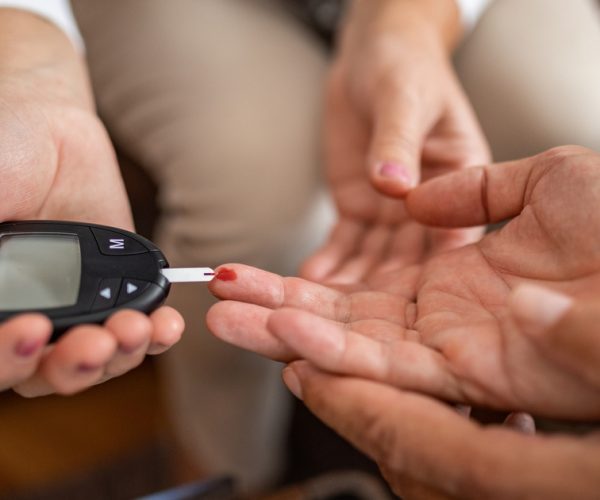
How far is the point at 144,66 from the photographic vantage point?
2.85ft

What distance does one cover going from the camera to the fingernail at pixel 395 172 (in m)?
0.67

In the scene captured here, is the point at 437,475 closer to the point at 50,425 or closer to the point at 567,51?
the point at 567,51

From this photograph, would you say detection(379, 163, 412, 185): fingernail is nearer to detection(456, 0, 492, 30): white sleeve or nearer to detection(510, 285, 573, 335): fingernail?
detection(510, 285, 573, 335): fingernail

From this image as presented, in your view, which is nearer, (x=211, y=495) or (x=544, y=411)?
(x=544, y=411)

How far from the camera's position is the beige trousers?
33.0 inches

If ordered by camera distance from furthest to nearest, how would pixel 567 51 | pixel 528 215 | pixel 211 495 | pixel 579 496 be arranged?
pixel 567 51 → pixel 211 495 → pixel 528 215 → pixel 579 496

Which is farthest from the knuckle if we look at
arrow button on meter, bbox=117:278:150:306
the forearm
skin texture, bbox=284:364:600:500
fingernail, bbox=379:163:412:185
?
the forearm

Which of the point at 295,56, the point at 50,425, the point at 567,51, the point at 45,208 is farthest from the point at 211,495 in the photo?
the point at 567,51

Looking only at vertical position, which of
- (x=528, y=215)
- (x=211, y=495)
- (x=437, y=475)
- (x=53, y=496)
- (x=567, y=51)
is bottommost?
(x=53, y=496)

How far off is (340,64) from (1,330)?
0.62m

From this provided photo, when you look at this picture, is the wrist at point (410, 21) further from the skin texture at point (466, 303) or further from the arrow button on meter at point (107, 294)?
the arrow button on meter at point (107, 294)

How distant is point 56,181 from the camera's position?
0.64 metres

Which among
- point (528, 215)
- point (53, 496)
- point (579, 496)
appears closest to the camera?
point (579, 496)

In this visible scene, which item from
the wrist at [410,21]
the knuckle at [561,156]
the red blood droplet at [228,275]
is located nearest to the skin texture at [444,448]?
the red blood droplet at [228,275]
